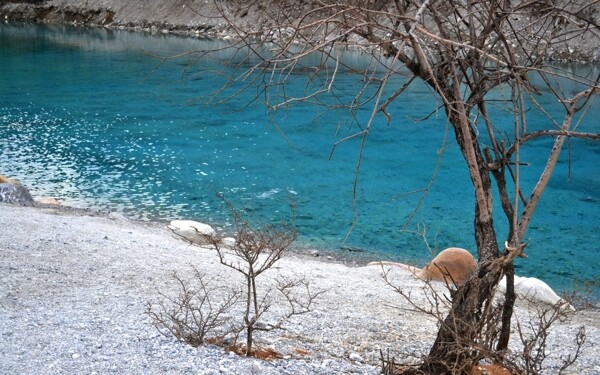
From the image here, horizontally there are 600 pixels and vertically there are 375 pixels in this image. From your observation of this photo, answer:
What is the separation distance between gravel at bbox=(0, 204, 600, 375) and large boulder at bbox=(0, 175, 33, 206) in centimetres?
232

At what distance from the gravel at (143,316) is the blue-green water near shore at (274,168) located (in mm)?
1050

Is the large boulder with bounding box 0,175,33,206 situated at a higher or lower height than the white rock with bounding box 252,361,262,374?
lower

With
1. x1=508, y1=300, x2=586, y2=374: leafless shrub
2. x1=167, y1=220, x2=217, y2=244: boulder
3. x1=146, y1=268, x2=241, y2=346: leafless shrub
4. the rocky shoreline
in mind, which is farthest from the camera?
the rocky shoreline

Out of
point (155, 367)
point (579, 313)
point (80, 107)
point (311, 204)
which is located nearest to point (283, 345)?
point (155, 367)

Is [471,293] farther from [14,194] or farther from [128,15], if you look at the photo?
[128,15]

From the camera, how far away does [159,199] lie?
521 inches

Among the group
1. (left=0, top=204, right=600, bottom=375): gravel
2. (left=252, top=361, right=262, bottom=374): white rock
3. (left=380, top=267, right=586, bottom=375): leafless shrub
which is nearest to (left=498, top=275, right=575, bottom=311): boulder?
(left=0, top=204, right=600, bottom=375): gravel

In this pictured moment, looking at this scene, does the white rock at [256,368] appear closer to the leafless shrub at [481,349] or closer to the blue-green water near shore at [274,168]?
the leafless shrub at [481,349]

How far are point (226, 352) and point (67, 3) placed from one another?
172ft

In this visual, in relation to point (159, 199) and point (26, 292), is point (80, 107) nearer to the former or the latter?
point (159, 199)

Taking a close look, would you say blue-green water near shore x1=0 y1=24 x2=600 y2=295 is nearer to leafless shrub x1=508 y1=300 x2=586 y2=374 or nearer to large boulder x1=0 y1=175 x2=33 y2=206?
large boulder x1=0 y1=175 x2=33 y2=206

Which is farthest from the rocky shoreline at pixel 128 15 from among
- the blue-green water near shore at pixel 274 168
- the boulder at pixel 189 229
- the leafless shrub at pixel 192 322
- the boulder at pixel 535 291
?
the leafless shrub at pixel 192 322

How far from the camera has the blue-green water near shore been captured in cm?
1188

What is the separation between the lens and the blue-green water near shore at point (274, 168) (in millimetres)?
11875
